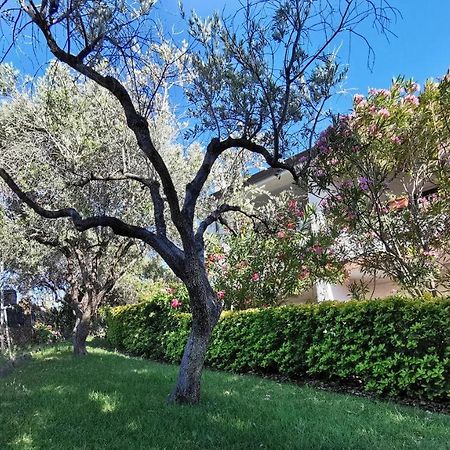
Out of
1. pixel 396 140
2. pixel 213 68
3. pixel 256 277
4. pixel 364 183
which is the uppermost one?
pixel 396 140

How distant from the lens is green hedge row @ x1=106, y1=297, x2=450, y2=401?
546 centimetres

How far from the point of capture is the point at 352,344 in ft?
21.4

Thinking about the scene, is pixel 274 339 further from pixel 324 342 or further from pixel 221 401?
pixel 221 401

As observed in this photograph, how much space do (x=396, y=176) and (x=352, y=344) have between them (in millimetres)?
3114

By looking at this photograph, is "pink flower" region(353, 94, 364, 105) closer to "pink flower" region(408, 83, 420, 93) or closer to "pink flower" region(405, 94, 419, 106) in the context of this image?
"pink flower" region(405, 94, 419, 106)

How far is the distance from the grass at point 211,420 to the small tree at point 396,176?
2333 mm

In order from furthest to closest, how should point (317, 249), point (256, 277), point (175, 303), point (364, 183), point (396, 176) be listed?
point (175, 303)
point (256, 277)
point (396, 176)
point (317, 249)
point (364, 183)

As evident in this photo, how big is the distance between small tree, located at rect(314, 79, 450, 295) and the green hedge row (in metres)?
0.95

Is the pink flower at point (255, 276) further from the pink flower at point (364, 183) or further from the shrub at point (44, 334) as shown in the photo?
the shrub at point (44, 334)

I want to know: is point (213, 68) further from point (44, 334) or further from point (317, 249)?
point (44, 334)

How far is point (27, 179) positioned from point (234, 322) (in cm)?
533

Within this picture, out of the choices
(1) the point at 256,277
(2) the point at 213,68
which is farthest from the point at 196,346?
(1) the point at 256,277

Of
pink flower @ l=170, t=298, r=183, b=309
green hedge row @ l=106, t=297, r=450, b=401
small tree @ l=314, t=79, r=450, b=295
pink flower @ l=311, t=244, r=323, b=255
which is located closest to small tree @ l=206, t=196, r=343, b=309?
pink flower @ l=170, t=298, r=183, b=309

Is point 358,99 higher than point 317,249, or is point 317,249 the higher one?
point 358,99
